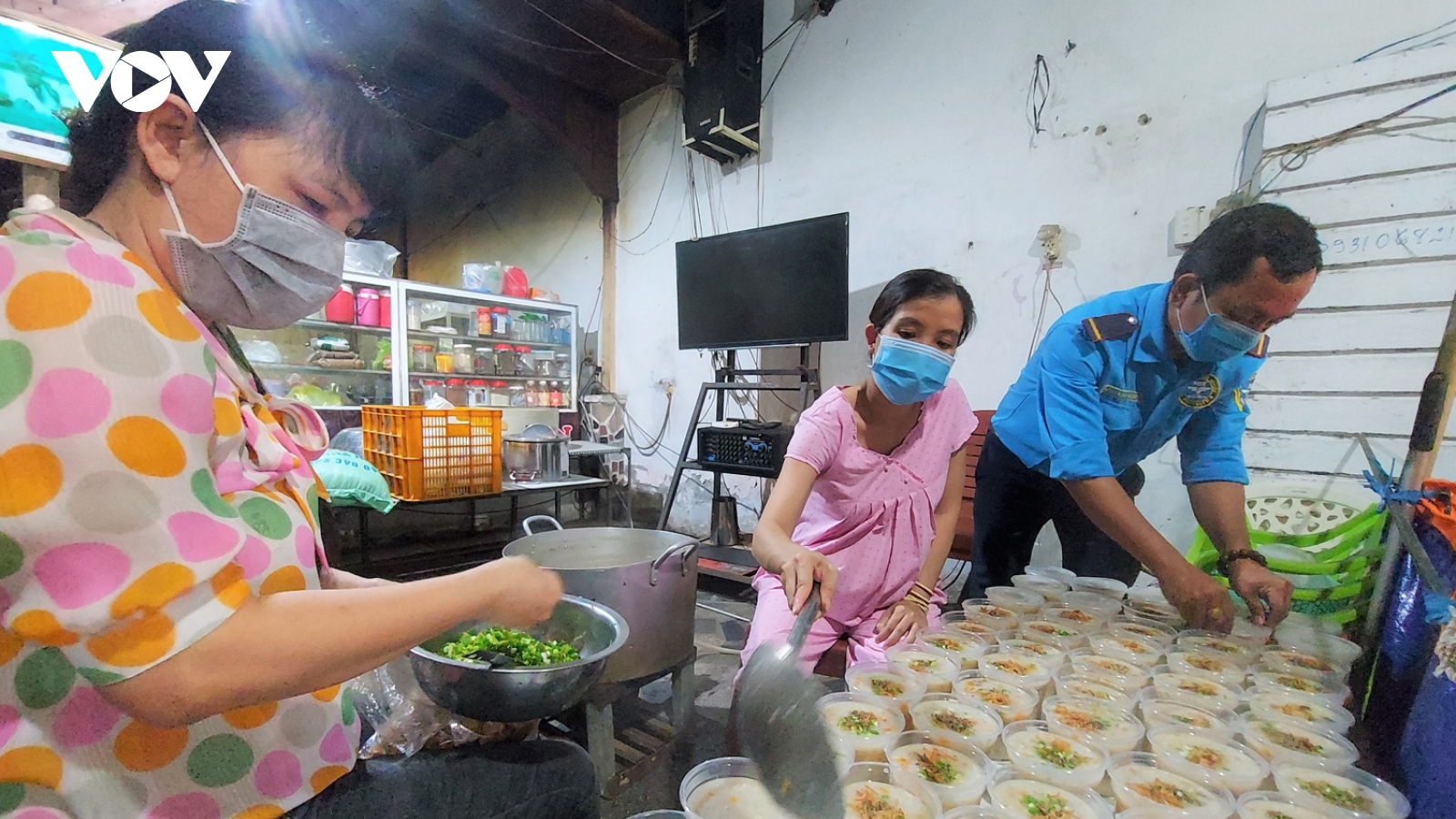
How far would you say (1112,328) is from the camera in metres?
1.57

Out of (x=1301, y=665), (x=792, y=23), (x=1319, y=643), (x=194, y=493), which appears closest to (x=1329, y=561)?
(x=1319, y=643)

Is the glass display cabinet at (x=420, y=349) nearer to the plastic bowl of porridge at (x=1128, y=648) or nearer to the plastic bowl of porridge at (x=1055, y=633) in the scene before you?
the plastic bowl of porridge at (x=1055, y=633)

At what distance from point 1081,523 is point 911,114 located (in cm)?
264

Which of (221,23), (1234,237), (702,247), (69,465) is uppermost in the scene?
(702,247)

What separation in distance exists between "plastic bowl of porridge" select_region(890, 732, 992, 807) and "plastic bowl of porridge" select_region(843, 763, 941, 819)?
0.5 inches

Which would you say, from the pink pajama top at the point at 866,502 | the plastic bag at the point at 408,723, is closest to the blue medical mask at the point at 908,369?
the pink pajama top at the point at 866,502

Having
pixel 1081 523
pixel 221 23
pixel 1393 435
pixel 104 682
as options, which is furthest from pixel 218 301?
pixel 1393 435

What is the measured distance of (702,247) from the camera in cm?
398

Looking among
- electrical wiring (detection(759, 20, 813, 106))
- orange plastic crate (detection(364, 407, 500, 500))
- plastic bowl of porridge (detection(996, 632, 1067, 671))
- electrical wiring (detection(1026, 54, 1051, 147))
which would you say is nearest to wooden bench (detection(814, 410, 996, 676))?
plastic bowl of porridge (detection(996, 632, 1067, 671))

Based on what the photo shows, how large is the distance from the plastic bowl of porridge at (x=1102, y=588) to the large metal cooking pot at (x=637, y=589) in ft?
3.79

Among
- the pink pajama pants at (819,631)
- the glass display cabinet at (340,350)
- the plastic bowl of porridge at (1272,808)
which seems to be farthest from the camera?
the glass display cabinet at (340,350)

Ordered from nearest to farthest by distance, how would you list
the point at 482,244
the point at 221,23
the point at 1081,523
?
the point at 221,23
the point at 1081,523
the point at 482,244

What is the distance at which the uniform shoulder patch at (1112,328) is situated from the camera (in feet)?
5.13

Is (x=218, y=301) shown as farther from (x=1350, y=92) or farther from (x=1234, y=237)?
(x=1350, y=92)
